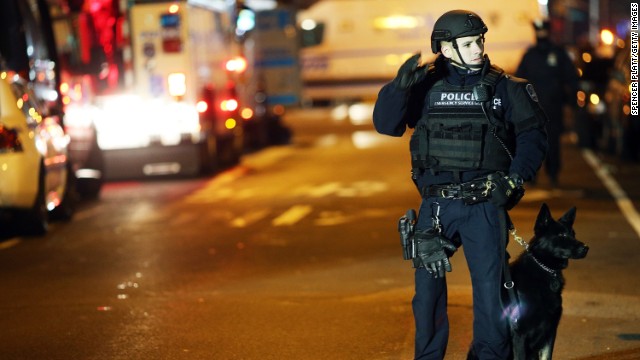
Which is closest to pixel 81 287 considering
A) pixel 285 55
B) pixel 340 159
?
pixel 340 159

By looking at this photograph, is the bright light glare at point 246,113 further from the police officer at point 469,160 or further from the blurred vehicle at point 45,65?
the police officer at point 469,160

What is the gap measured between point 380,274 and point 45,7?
6225 millimetres

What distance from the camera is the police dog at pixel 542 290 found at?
5.50 m

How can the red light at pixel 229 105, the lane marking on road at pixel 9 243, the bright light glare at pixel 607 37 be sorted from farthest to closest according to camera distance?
the bright light glare at pixel 607 37
the red light at pixel 229 105
the lane marking on road at pixel 9 243

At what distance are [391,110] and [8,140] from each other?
650cm

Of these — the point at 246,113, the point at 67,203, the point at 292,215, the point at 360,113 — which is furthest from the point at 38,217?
the point at 360,113

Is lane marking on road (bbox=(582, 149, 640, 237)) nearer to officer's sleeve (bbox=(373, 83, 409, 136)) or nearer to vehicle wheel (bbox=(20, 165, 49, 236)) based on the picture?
vehicle wheel (bbox=(20, 165, 49, 236))

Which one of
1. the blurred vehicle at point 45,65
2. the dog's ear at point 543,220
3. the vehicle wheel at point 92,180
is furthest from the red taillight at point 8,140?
the dog's ear at point 543,220

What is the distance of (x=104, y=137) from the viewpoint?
58.4ft

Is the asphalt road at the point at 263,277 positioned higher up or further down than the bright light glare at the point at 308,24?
further down

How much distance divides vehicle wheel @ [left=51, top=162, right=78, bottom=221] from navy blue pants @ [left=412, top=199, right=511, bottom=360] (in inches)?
322

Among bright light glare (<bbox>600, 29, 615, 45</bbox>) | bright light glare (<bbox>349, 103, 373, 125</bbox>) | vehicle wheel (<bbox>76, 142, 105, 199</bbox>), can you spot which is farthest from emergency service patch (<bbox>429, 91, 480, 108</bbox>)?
bright light glare (<bbox>349, 103, 373, 125</bbox>)

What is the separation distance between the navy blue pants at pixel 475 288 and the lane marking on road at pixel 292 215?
275 inches

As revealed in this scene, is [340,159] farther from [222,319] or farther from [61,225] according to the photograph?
[222,319]
